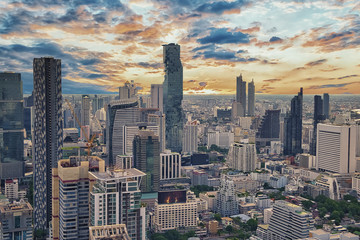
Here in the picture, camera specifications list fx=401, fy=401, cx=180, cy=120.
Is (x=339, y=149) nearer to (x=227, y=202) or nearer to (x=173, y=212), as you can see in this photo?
(x=227, y=202)

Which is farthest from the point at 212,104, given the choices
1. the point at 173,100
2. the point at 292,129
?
the point at 292,129

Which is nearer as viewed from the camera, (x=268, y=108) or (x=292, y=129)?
(x=292, y=129)

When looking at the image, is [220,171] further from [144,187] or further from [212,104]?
[212,104]

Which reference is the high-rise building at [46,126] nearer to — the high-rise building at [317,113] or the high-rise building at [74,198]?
Result: the high-rise building at [74,198]

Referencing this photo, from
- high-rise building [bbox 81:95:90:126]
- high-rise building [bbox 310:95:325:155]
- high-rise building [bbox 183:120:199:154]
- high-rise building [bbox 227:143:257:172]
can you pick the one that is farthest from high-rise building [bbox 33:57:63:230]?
high-rise building [bbox 81:95:90:126]

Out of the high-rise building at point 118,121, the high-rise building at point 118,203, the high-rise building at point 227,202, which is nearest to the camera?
the high-rise building at point 118,203

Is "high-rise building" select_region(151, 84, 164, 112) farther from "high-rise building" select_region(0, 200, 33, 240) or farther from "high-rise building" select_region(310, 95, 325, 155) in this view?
"high-rise building" select_region(0, 200, 33, 240)

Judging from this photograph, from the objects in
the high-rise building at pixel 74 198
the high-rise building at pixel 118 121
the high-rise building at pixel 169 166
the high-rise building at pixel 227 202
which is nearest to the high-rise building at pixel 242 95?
the high-rise building at pixel 118 121
